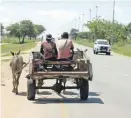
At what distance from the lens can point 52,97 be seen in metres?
15.4

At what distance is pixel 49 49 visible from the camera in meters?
15.3

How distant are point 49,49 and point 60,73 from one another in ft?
3.80

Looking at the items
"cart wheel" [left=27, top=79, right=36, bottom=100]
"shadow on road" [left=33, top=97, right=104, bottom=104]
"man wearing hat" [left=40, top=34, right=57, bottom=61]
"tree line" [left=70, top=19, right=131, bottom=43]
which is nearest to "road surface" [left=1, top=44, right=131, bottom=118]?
"shadow on road" [left=33, top=97, right=104, bottom=104]

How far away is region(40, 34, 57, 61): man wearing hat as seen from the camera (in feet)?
50.0

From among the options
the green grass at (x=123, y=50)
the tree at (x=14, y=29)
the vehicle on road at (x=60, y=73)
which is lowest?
the green grass at (x=123, y=50)

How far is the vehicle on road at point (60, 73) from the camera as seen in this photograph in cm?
1446

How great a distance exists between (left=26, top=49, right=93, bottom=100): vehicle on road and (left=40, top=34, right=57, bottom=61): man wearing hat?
0.25 meters

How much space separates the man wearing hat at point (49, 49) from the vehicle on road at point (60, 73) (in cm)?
25

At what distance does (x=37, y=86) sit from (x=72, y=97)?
126cm

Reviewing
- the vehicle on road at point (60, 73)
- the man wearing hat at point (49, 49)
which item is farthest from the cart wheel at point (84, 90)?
the man wearing hat at point (49, 49)

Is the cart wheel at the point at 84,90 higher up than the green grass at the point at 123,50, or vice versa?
the cart wheel at the point at 84,90

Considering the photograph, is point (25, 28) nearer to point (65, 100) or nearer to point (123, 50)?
point (123, 50)

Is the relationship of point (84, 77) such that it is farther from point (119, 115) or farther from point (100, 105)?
point (119, 115)

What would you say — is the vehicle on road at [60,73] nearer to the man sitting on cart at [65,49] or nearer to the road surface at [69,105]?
the man sitting on cart at [65,49]
